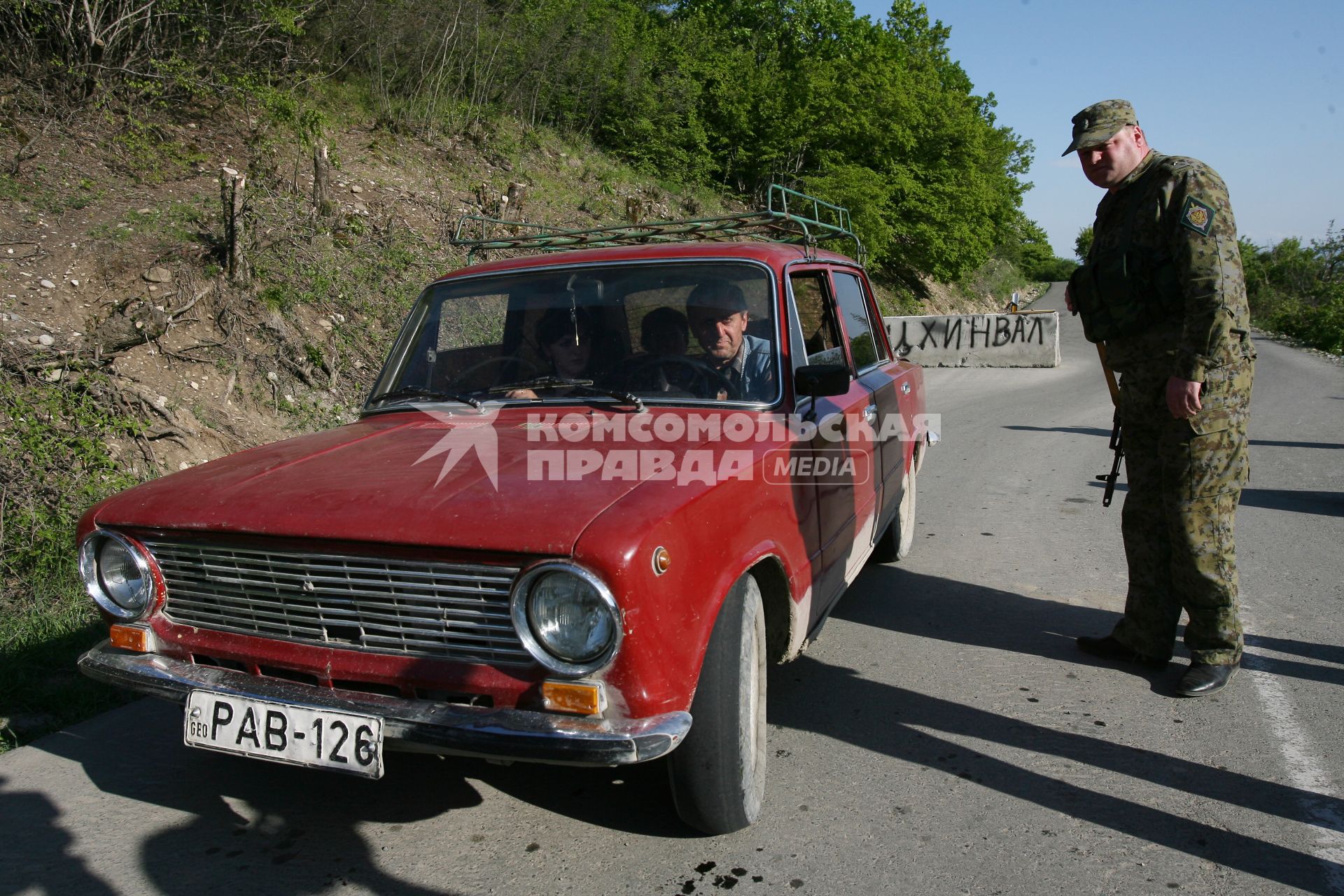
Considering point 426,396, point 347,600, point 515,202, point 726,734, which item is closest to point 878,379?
point 426,396

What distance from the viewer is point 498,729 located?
Answer: 7.54ft

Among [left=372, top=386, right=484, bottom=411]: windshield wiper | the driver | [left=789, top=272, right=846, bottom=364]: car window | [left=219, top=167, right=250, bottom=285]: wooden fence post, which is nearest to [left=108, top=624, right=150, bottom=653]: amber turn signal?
[left=372, top=386, right=484, bottom=411]: windshield wiper

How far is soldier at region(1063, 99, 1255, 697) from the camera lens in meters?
3.52

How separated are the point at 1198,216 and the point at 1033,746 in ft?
6.75

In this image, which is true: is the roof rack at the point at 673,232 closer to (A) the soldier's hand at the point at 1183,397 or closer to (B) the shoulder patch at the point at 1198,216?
(B) the shoulder patch at the point at 1198,216

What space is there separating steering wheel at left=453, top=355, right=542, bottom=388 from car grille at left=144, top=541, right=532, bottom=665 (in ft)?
4.12

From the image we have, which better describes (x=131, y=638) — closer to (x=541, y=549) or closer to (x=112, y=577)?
(x=112, y=577)

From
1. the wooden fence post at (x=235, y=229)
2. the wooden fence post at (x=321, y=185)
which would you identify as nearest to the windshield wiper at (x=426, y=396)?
the wooden fence post at (x=235, y=229)

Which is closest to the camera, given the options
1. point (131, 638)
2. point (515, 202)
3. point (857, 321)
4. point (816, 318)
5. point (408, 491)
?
point (408, 491)

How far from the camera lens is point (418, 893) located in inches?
99.4

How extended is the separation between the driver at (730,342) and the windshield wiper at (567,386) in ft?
1.02

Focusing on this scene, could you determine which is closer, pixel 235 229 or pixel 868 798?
pixel 868 798

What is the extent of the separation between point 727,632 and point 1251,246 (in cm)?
7179

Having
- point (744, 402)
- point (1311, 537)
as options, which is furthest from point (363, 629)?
point (1311, 537)
